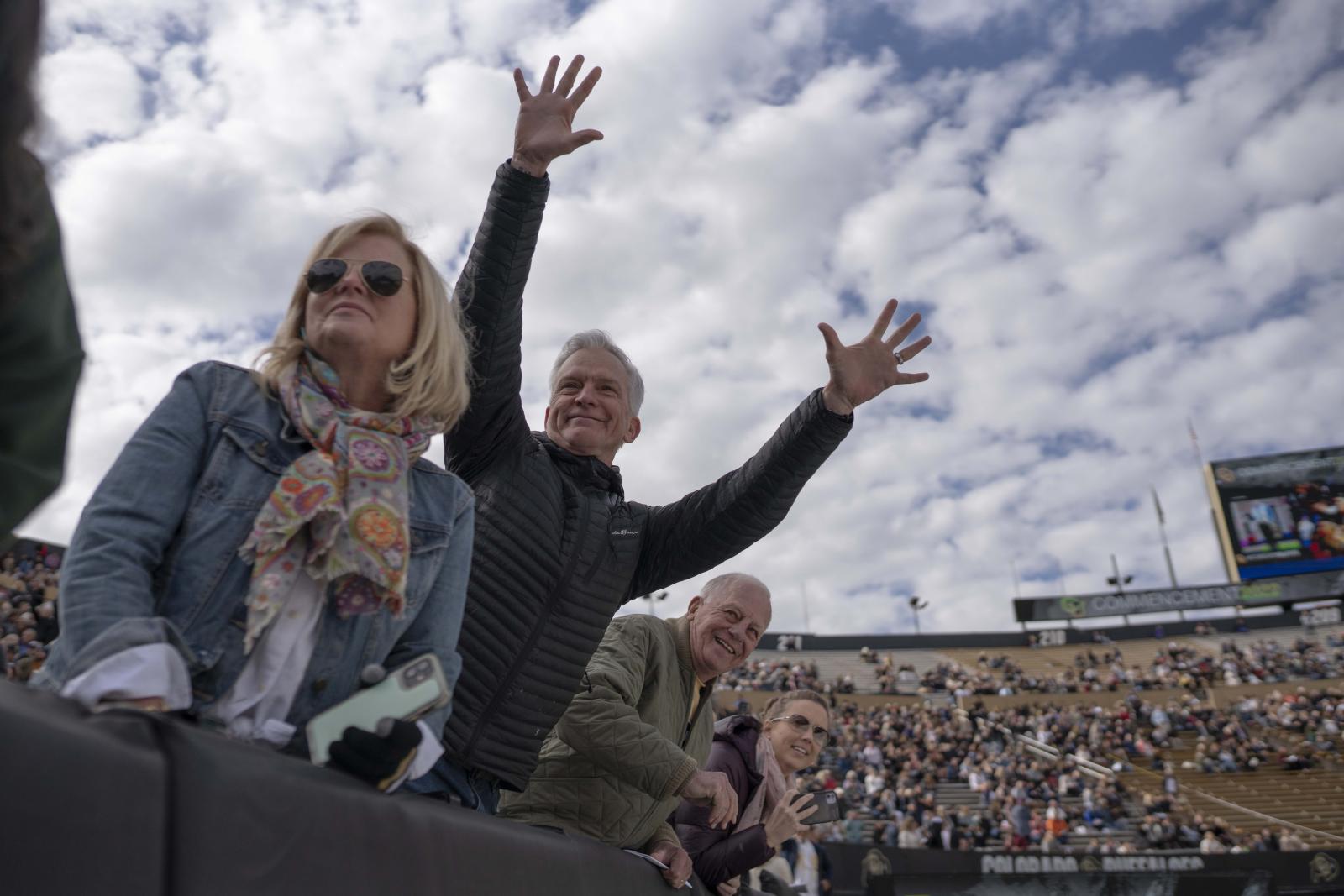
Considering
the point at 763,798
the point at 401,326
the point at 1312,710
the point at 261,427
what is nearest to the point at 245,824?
the point at 261,427

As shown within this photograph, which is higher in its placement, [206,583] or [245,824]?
[206,583]

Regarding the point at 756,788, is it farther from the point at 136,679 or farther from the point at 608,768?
the point at 136,679

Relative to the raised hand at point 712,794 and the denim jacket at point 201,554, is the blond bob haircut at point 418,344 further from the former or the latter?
the raised hand at point 712,794

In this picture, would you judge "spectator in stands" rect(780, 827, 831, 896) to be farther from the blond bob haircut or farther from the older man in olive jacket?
the blond bob haircut

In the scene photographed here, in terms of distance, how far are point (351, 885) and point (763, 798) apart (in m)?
3.05

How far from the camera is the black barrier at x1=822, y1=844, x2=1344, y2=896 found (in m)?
8.03

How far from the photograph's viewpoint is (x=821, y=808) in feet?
12.8

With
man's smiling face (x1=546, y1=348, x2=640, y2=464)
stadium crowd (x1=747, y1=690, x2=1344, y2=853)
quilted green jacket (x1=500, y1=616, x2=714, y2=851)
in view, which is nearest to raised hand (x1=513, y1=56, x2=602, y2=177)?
man's smiling face (x1=546, y1=348, x2=640, y2=464)

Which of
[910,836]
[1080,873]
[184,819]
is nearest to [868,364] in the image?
[184,819]

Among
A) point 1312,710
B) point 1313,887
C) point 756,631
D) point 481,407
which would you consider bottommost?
point 1313,887

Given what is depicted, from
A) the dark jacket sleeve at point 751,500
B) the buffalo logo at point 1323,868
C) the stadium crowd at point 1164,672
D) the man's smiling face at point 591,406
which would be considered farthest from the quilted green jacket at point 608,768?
the stadium crowd at point 1164,672

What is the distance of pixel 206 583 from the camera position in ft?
4.66

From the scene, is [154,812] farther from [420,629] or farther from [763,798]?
[763,798]

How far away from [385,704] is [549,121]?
1.63 metres
